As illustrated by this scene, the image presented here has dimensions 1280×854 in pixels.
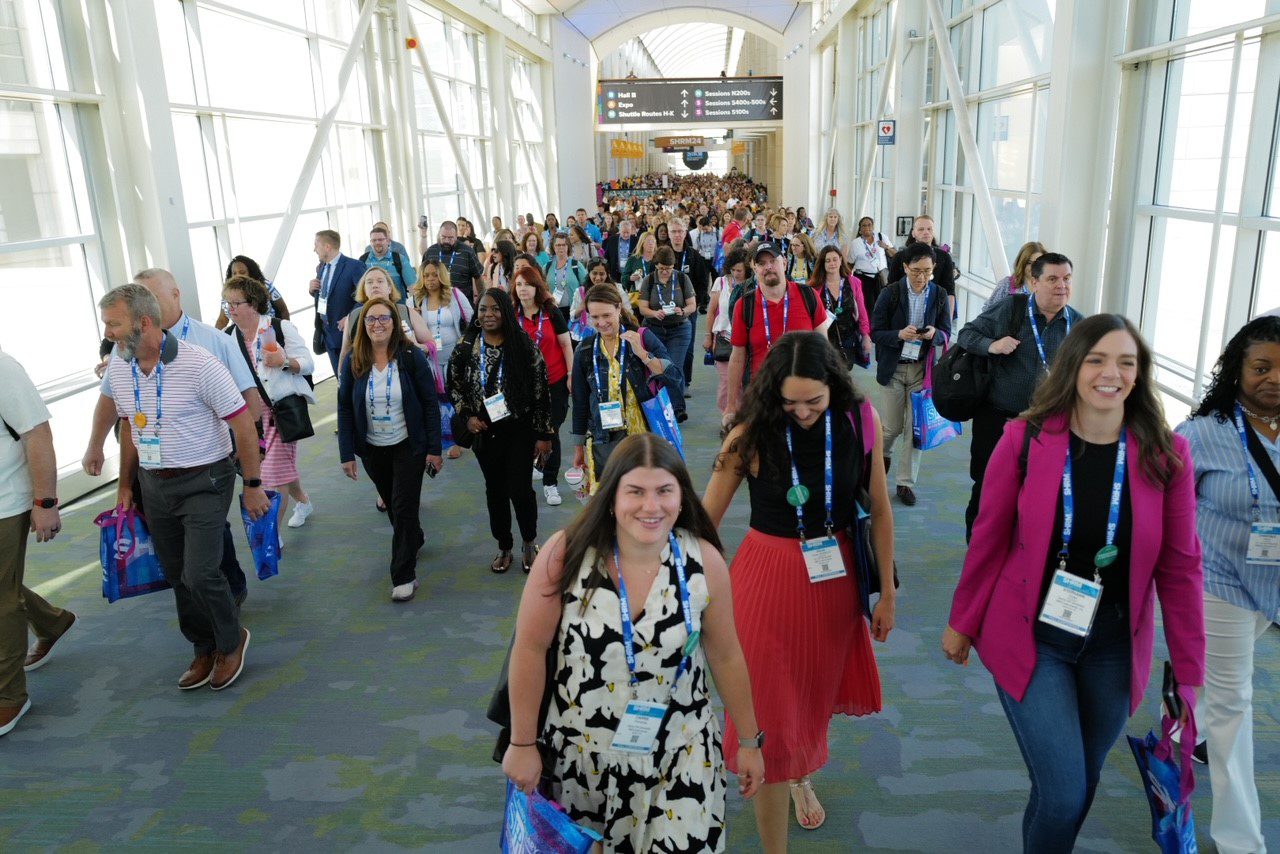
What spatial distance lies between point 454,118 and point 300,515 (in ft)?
46.5

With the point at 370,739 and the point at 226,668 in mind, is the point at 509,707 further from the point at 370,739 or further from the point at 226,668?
the point at 226,668

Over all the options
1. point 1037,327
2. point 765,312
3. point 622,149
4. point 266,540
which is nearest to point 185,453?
point 266,540

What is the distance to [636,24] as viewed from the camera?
32.0 metres

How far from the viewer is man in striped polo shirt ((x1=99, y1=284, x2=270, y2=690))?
3.86 m

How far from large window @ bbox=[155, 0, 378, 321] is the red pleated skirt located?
783cm

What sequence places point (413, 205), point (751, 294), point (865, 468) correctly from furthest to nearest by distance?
point (413, 205) → point (751, 294) → point (865, 468)

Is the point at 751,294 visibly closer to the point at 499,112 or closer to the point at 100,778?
the point at 100,778

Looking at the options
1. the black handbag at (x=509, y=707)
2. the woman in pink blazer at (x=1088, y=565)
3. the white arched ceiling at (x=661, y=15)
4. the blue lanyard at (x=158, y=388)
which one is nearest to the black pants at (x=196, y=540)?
the blue lanyard at (x=158, y=388)

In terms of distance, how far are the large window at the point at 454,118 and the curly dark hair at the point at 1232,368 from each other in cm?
1408

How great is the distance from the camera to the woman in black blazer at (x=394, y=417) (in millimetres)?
4969

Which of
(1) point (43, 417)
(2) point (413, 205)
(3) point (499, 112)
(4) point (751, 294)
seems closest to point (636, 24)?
(3) point (499, 112)

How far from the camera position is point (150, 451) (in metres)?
3.94

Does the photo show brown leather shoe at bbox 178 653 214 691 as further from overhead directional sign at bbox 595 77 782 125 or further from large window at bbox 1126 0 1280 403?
overhead directional sign at bbox 595 77 782 125

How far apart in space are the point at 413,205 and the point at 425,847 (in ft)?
43.3
